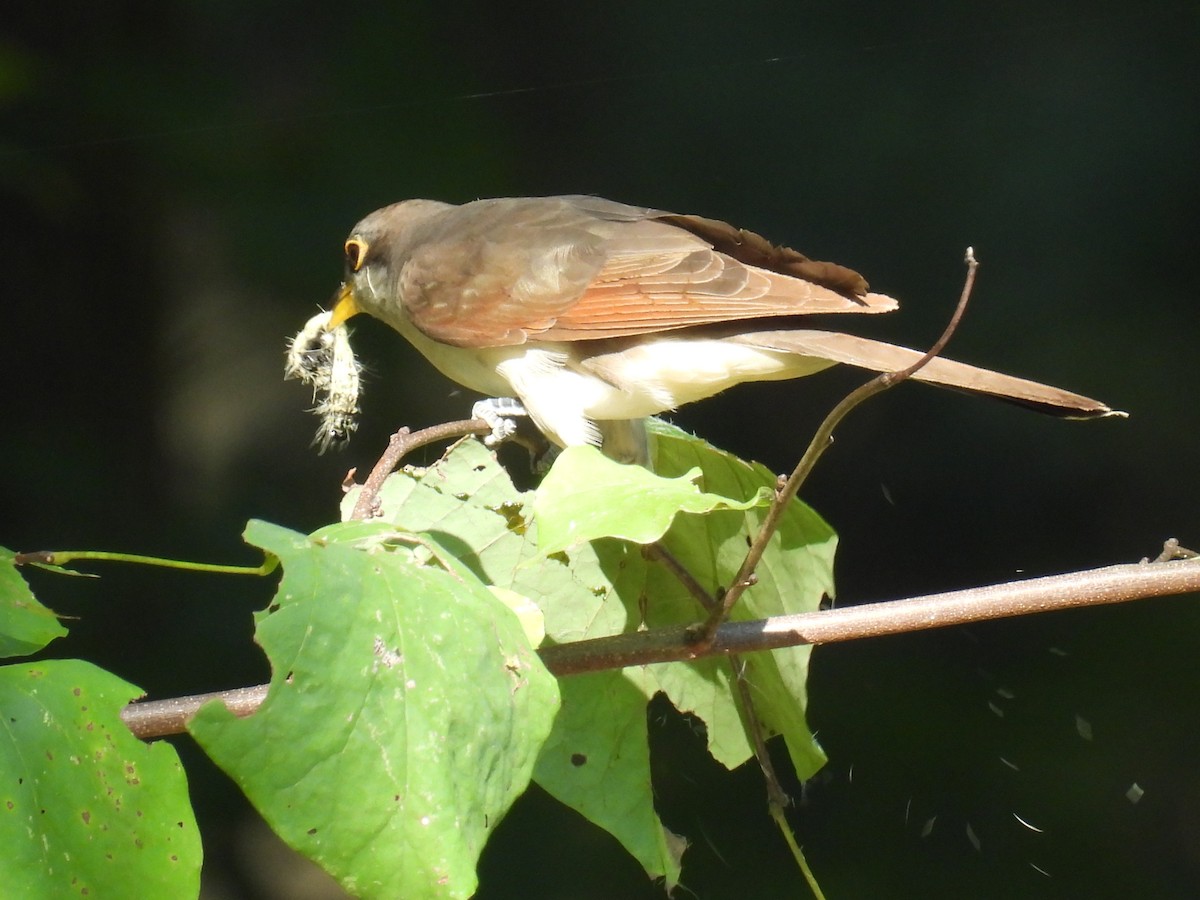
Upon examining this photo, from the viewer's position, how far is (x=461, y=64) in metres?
4.30

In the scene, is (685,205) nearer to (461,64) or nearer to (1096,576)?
(461,64)

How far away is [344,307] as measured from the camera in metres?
3.21

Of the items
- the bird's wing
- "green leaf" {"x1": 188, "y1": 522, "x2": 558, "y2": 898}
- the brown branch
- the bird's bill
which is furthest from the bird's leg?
"green leaf" {"x1": 188, "y1": 522, "x2": 558, "y2": 898}

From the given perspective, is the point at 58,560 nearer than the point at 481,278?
Yes

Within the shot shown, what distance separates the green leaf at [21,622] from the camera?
1.24 m

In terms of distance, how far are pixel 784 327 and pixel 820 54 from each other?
2.09 m

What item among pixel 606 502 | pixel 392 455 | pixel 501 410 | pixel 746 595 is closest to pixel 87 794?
pixel 606 502

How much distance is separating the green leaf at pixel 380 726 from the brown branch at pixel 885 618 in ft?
0.97

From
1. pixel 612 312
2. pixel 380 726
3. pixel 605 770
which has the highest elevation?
pixel 380 726

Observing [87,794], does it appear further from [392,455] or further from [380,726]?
[392,455]

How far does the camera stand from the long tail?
5.82ft

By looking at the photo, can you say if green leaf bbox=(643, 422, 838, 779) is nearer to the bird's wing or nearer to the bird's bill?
the bird's wing

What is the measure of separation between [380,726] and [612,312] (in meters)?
1.42

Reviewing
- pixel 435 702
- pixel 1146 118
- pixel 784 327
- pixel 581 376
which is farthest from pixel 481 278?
pixel 1146 118
